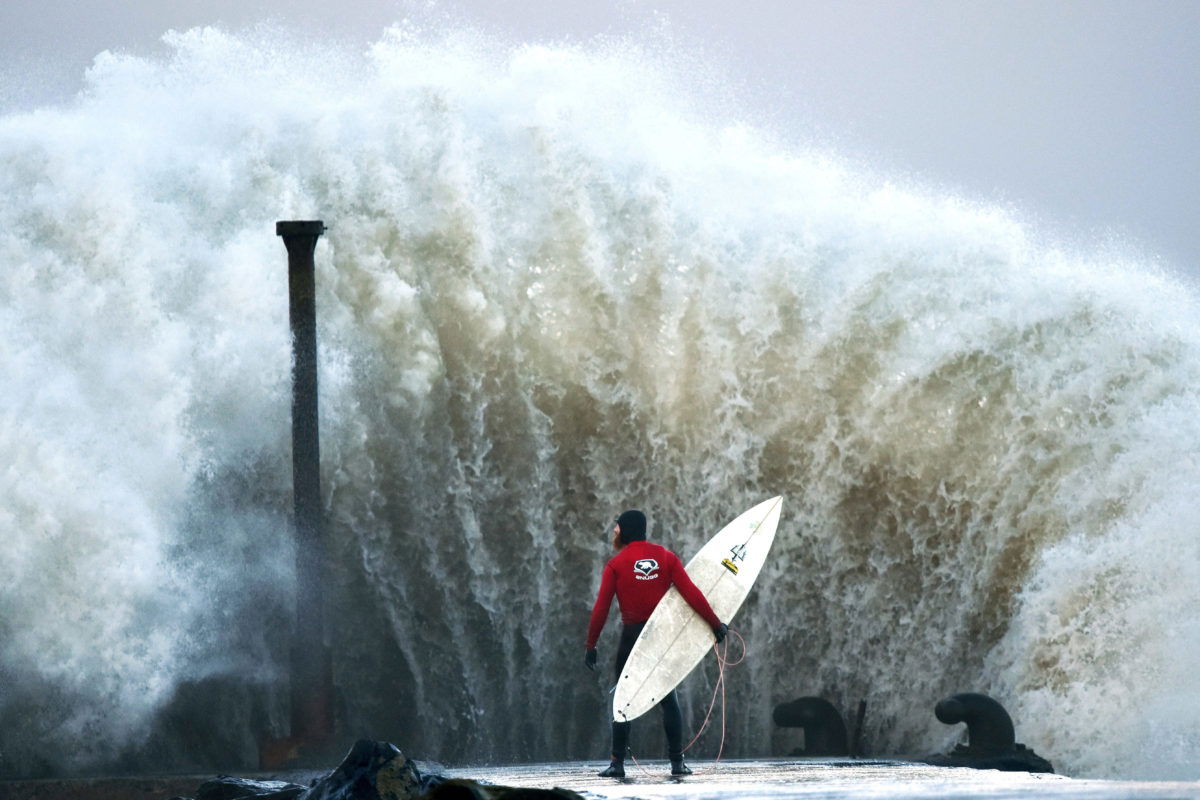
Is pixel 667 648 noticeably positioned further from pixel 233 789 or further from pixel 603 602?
pixel 233 789

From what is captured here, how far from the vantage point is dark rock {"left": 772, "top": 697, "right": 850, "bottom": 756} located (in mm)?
14297

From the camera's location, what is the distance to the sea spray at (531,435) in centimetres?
1413

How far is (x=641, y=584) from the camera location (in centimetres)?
962

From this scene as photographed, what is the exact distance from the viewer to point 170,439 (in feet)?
48.8

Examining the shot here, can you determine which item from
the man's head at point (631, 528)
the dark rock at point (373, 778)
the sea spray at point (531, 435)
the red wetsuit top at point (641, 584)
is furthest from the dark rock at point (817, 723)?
the dark rock at point (373, 778)

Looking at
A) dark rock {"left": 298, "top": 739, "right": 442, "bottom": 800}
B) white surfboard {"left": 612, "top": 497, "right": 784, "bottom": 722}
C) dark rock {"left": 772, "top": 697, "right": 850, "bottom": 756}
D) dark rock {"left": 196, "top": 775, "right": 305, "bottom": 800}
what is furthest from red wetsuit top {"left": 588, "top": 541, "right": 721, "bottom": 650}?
dark rock {"left": 772, "top": 697, "right": 850, "bottom": 756}

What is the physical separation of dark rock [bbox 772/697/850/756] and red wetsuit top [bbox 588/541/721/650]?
191 inches

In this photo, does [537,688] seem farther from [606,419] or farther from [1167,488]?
[1167,488]

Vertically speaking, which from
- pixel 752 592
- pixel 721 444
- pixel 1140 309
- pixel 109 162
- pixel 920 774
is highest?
pixel 109 162

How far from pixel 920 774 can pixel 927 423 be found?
7206mm

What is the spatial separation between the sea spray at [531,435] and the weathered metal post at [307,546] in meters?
0.96

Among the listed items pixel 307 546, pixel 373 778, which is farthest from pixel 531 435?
pixel 373 778

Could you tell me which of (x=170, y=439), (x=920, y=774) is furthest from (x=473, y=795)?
(x=170, y=439)

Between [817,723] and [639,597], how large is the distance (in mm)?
5232
